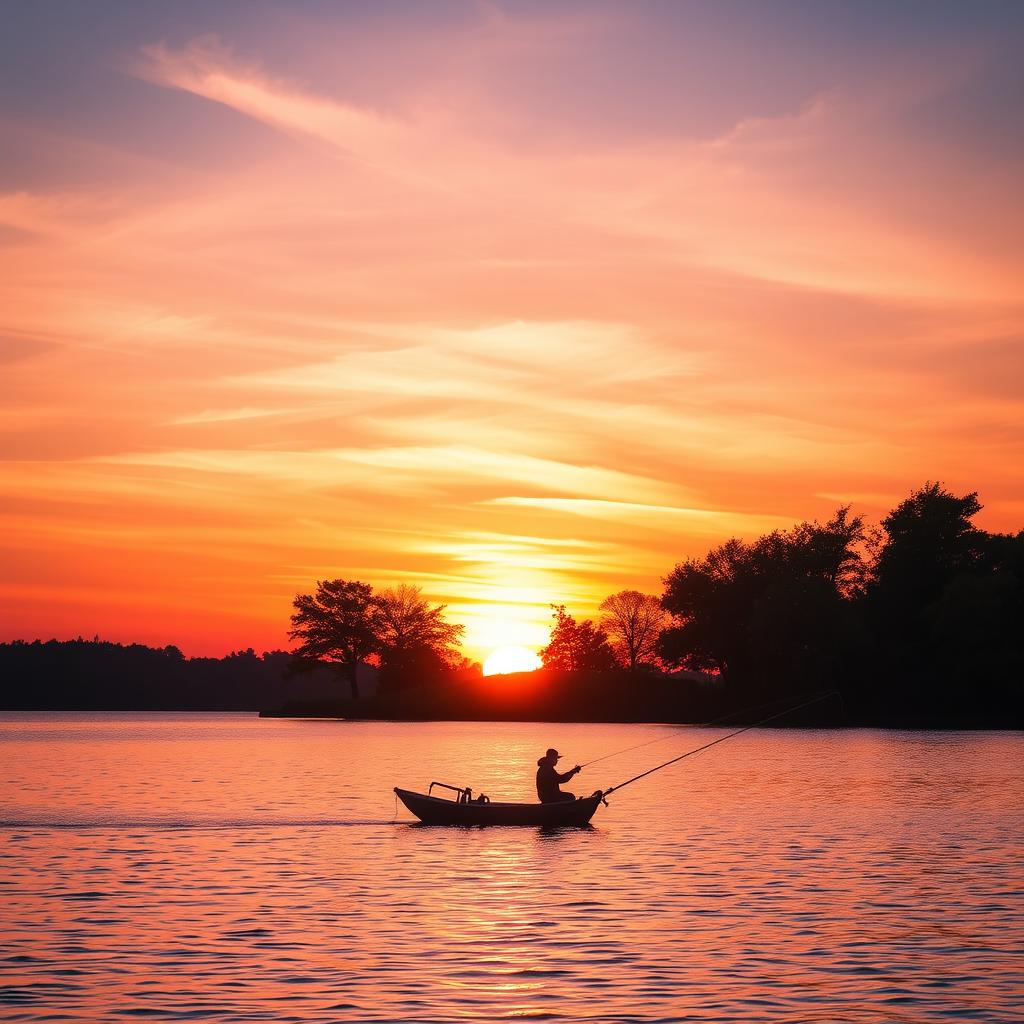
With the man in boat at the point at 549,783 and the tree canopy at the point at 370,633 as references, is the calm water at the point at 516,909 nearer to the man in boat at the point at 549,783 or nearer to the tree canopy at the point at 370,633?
the man in boat at the point at 549,783

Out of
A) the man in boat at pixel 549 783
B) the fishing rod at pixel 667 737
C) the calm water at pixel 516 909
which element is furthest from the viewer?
the fishing rod at pixel 667 737

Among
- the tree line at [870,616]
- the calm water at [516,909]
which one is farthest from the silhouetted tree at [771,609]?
the calm water at [516,909]

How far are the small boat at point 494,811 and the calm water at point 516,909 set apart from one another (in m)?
0.65

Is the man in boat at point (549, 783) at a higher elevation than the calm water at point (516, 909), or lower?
higher

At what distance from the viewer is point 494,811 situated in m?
44.4

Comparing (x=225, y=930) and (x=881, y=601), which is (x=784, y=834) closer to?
(x=225, y=930)

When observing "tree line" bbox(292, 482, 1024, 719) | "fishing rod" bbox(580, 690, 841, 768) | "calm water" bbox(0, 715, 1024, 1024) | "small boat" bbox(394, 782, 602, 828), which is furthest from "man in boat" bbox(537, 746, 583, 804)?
"tree line" bbox(292, 482, 1024, 719)

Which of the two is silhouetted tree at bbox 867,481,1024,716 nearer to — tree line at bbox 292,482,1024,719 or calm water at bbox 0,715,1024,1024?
tree line at bbox 292,482,1024,719

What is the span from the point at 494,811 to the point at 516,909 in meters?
16.7

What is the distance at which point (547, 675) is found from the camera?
182 m

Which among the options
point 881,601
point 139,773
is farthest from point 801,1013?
point 881,601

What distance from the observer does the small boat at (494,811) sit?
43312mm

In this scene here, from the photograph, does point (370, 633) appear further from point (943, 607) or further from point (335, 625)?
point (943, 607)

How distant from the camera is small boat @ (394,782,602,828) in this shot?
43.3 meters
